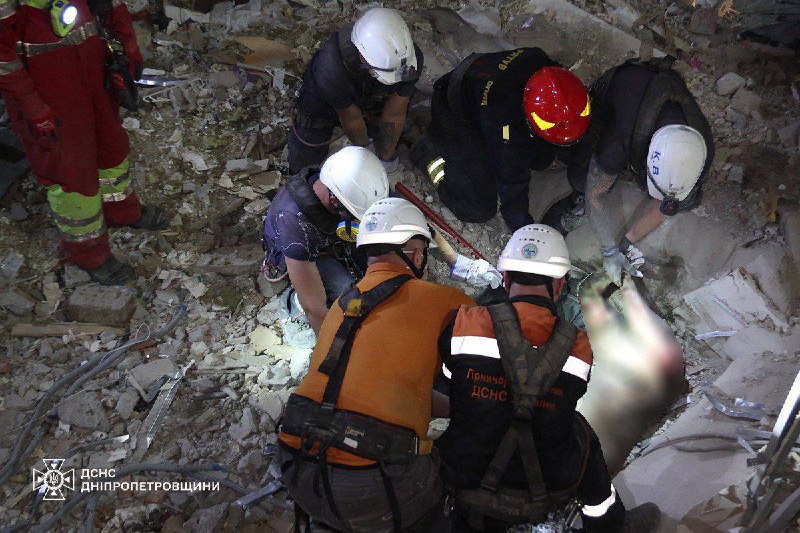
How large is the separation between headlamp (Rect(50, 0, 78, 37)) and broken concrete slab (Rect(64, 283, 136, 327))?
5.15 ft

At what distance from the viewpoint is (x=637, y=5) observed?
5578 millimetres

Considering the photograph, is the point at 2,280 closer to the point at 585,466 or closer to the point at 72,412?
the point at 72,412

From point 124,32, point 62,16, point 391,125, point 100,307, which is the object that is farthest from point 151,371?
point 391,125

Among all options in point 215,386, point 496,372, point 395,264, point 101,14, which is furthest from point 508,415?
point 101,14

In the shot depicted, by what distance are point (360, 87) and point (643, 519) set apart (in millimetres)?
3320

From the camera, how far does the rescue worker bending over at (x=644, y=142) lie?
11.6ft

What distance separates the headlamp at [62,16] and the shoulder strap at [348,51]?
1.63 m

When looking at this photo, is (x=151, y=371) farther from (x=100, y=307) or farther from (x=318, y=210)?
(x=318, y=210)

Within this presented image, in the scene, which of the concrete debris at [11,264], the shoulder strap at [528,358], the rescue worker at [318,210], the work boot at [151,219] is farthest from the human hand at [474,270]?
the concrete debris at [11,264]

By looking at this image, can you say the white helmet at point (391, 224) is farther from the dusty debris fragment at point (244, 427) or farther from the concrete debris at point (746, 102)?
the concrete debris at point (746, 102)

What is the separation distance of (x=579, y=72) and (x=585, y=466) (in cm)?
354

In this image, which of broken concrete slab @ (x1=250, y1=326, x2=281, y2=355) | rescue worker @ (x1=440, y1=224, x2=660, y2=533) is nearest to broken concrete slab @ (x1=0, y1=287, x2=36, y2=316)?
broken concrete slab @ (x1=250, y1=326, x2=281, y2=355)

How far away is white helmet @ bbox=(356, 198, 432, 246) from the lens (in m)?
2.81

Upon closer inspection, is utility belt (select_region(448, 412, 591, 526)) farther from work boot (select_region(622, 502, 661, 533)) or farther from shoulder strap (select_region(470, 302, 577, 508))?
work boot (select_region(622, 502, 661, 533))
